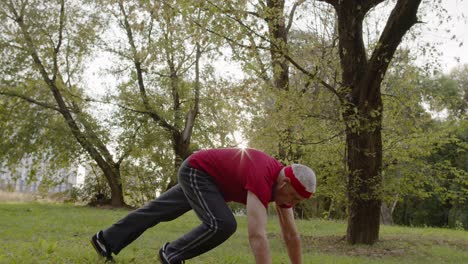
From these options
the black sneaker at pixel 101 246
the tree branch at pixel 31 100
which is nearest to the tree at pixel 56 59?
the tree branch at pixel 31 100

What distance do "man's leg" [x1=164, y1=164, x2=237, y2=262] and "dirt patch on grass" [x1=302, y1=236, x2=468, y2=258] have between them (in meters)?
5.70

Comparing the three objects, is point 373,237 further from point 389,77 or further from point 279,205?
point 279,205

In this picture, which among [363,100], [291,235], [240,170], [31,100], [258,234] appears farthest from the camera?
[31,100]

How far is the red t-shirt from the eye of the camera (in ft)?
12.9

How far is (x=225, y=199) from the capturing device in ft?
14.9

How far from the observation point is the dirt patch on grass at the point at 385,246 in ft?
33.1

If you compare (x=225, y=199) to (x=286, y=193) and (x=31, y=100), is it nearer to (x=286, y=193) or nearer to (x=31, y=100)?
(x=286, y=193)

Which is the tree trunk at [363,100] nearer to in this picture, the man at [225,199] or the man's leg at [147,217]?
the man's leg at [147,217]

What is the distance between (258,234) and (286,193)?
0.49 meters

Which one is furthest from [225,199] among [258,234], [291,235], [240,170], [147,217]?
[147,217]

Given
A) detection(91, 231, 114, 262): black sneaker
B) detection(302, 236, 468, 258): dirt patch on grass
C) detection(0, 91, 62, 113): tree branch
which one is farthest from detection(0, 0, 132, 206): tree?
detection(91, 231, 114, 262): black sneaker

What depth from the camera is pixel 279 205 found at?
173 inches

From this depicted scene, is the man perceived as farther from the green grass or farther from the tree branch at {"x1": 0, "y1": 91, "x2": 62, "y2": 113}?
the tree branch at {"x1": 0, "y1": 91, "x2": 62, "y2": 113}

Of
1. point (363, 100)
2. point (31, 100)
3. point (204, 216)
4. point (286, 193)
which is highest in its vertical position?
point (31, 100)
